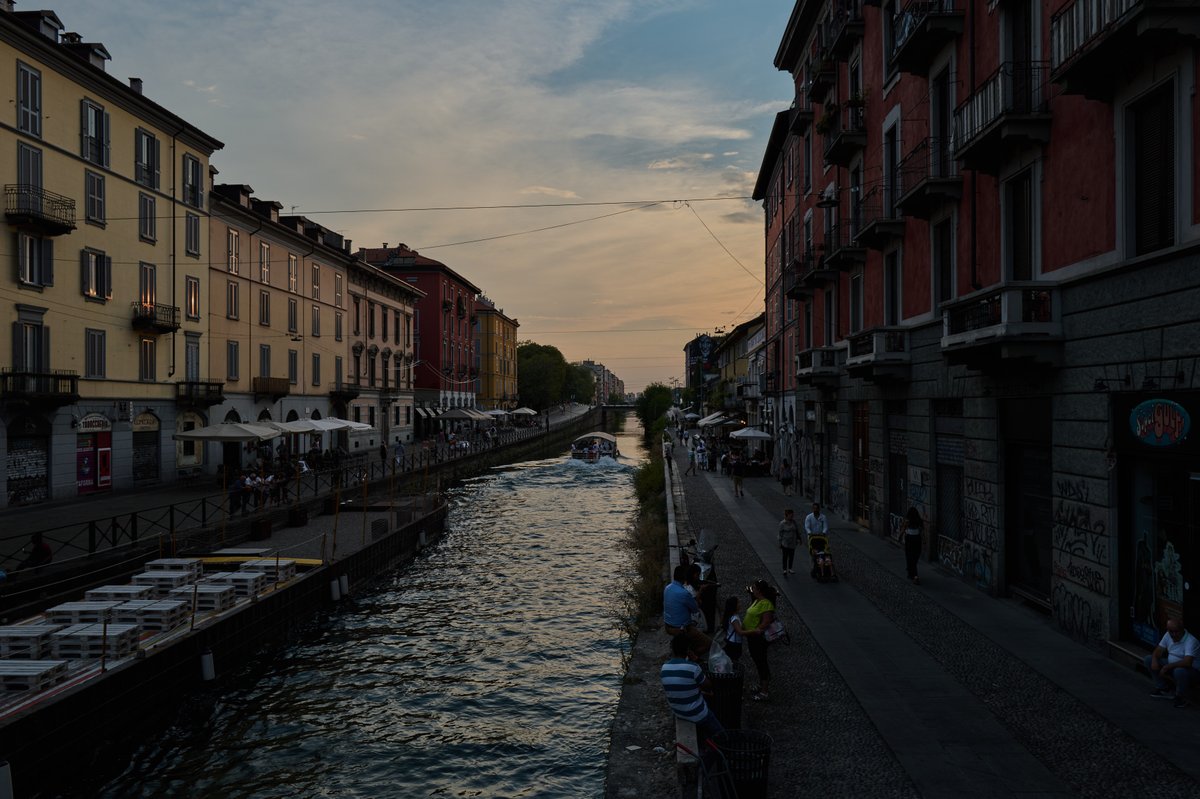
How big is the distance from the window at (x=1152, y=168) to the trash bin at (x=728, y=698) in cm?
782

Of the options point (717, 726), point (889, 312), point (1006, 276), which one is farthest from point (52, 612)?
point (889, 312)

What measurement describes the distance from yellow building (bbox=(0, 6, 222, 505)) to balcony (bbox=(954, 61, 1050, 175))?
95.4ft

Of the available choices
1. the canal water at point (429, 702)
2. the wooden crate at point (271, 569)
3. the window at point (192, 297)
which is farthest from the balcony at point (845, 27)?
the window at point (192, 297)

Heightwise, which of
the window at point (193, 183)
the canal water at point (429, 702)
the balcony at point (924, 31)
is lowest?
the canal water at point (429, 702)

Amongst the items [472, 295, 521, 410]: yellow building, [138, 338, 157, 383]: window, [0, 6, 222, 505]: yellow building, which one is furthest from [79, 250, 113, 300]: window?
[472, 295, 521, 410]: yellow building

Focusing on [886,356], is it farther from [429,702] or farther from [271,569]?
[271,569]

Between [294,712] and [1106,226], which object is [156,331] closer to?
[294,712]

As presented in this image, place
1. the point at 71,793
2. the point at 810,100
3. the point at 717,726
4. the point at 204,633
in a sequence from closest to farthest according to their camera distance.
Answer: the point at 717,726
the point at 71,793
the point at 204,633
the point at 810,100

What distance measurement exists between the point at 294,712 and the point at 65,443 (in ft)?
72.8

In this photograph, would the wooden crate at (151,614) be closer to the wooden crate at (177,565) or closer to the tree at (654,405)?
the wooden crate at (177,565)

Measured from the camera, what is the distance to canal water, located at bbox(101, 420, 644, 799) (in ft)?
36.7

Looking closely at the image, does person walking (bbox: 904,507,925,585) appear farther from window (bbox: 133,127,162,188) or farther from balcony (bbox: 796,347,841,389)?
window (bbox: 133,127,162,188)

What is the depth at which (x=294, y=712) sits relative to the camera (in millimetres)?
13773

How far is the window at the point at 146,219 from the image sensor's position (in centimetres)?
3444
